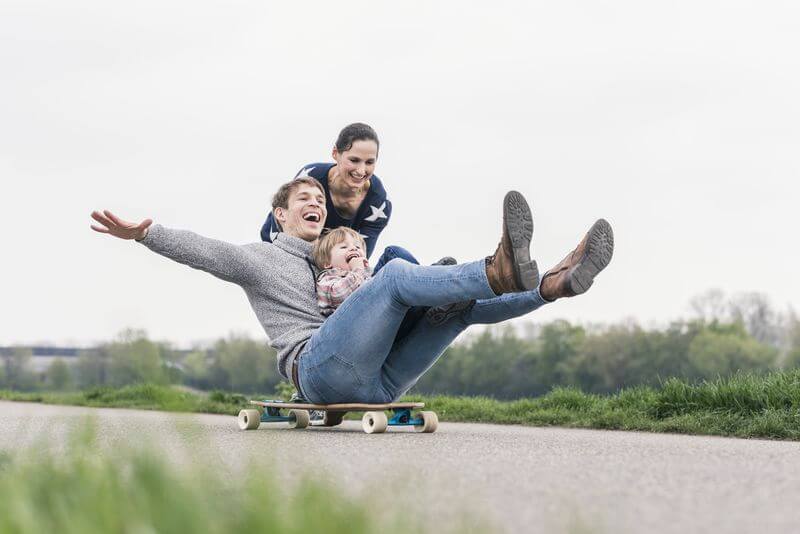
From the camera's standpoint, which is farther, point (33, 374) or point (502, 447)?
point (502, 447)

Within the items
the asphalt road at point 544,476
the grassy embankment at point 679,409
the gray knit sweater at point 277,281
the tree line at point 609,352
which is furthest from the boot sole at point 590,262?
the tree line at point 609,352

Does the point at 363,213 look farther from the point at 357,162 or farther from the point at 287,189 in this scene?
the point at 287,189

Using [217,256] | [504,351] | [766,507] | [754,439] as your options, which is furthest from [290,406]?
[504,351]

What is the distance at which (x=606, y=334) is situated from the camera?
7600 cm

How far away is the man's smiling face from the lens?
5.43m

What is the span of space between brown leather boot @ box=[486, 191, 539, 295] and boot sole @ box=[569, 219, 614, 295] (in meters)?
0.24

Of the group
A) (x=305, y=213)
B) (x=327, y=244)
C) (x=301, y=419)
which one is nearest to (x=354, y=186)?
(x=305, y=213)

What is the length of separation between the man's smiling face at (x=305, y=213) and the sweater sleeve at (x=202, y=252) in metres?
0.46

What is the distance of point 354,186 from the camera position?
652 centimetres

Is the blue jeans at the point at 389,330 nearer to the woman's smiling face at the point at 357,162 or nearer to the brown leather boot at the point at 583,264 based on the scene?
the brown leather boot at the point at 583,264

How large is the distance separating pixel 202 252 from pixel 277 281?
1.66 ft

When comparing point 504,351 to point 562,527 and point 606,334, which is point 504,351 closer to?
point 606,334

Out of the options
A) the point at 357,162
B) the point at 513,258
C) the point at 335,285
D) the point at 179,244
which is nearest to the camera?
the point at 513,258

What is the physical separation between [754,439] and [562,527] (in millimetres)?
3462
